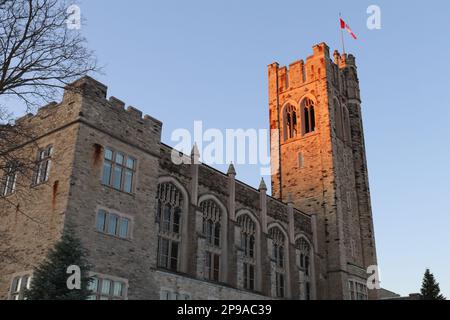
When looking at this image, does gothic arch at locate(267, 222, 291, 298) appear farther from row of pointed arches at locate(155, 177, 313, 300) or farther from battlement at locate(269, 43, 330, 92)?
battlement at locate(269, 43, 330, 92)

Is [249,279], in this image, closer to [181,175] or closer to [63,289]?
[181,175]

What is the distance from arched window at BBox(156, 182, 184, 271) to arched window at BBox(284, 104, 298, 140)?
75.1 feet

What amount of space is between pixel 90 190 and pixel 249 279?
1511cm

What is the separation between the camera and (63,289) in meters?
16.0

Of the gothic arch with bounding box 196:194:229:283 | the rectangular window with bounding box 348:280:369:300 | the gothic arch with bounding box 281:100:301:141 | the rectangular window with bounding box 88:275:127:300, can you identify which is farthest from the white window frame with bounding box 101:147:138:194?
the gothic arch with bounding box 281:100:301:141

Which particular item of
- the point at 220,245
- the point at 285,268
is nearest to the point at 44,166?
the point at 220,245

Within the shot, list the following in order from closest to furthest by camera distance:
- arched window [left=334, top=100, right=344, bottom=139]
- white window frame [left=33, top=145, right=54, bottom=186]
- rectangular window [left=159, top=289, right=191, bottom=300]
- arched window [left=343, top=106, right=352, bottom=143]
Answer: white window frame [left=33, top=145, right=54, bottom=186]
rectangular window [left=159, top=289, right=191, bottom=300]
arched window [left=334, top=100, right=344, bottom=139]
arched window [left=343, top=106, right=352, bottom=143]

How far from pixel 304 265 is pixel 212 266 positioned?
11667 mm

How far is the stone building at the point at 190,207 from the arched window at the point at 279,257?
0.07 meters

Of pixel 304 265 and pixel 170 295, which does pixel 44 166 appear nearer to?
pixel 170 295

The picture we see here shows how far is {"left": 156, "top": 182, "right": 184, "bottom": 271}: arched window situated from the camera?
25734mm

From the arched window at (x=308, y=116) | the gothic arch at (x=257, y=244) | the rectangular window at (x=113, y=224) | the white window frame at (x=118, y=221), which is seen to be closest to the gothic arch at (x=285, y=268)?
the gothic arch at (x=257, y=244)

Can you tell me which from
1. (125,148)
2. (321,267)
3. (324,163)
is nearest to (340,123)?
(324,163)

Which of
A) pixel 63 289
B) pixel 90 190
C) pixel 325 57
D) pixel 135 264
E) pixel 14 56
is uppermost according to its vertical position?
pixel 325 57
